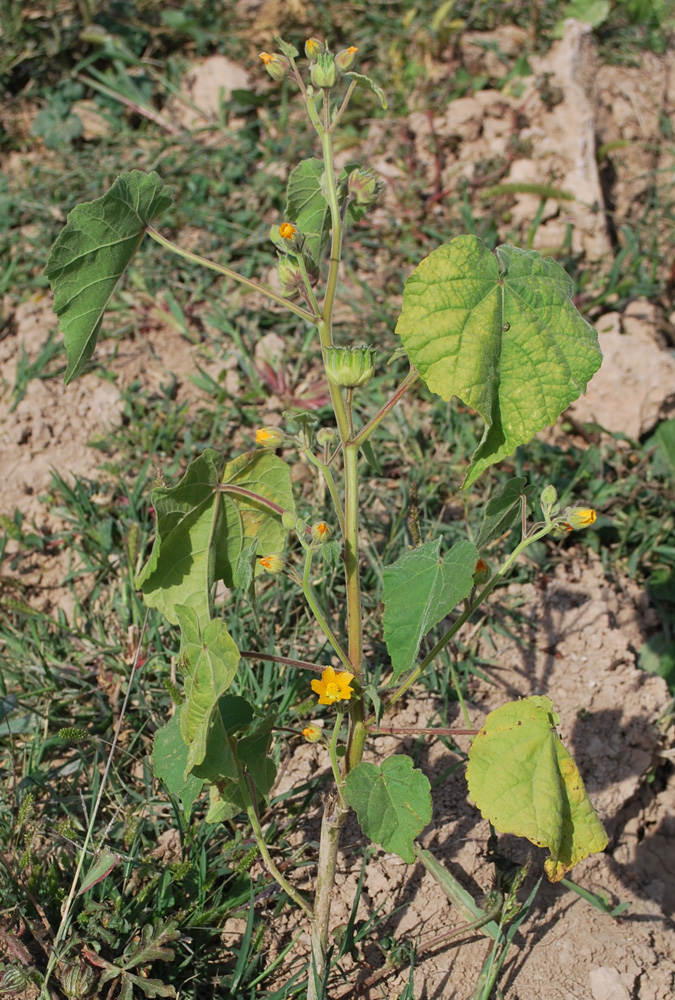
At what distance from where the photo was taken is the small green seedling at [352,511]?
1515 mm

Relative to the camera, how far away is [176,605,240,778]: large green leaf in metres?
1.48

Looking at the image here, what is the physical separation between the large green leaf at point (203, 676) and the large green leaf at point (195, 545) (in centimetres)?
22

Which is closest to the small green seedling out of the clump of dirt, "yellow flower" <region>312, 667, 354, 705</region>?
"yellow flower" <region>312, 667, 354, 705</region>

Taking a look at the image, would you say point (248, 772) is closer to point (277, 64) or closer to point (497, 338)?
point (497, 338)

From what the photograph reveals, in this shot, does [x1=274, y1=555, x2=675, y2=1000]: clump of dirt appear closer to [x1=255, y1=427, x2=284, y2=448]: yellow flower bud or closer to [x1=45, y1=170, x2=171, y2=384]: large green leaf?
[x1=255, y1=427, x2=284, y2=448]: yellow flower bud

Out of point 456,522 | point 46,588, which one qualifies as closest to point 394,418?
point 456,522

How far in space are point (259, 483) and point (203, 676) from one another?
0.49 m

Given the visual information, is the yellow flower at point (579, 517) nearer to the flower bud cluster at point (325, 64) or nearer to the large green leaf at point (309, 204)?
the large green leaf at point (309, 204)

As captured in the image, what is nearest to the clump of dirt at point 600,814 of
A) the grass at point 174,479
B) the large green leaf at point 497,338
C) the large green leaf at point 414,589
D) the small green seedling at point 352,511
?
the grass at point 174,479

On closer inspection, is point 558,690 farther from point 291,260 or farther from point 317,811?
point 291,260

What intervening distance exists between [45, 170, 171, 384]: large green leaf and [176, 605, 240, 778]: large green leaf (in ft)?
1.81

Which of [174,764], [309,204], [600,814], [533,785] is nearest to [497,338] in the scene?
[309,204]

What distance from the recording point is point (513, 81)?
4.39 meters

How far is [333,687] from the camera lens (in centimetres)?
165
